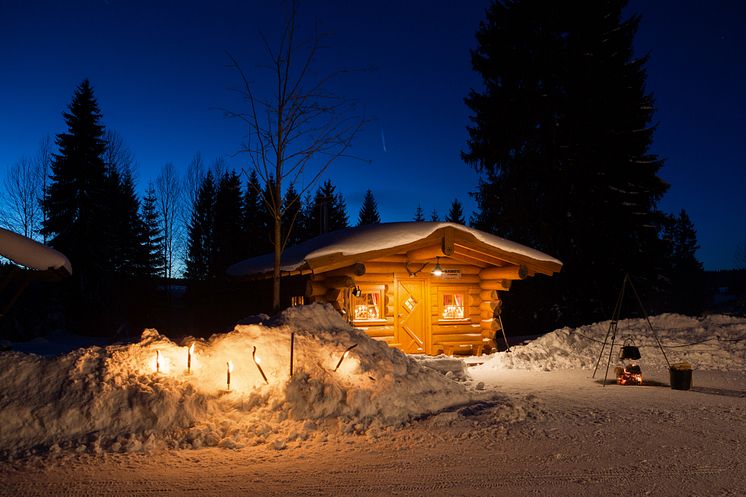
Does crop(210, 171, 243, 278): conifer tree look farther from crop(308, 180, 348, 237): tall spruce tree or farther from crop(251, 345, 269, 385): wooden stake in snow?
crop(251, 345, 269, 385): wooden stake in snow

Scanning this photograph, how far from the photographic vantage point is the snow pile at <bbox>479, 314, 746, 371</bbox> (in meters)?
13.1

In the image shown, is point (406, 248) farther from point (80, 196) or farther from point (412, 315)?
point (80, 196)

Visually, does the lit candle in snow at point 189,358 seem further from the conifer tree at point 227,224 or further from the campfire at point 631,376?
the conifer tree at point 227,224

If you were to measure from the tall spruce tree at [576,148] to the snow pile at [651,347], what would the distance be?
259 inches

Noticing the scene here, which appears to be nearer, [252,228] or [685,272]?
[252,228]

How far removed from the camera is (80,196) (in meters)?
26.8

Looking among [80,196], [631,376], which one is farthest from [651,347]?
[80,196]

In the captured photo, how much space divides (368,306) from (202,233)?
86.7 ft

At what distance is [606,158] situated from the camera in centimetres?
2258

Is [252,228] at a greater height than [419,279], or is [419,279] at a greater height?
[252,228]

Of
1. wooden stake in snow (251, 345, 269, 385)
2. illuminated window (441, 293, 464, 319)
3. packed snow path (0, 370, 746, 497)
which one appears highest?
illuminated window (441, 293, 464, 319)

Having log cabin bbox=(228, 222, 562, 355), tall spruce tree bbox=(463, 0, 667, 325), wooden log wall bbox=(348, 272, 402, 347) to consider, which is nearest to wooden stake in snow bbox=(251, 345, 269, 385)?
log cabin bbox=(228, 222, 562, 355)

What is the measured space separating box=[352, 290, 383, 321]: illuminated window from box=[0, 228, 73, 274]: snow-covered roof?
6685 mm

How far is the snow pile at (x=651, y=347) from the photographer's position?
13.1 meters
